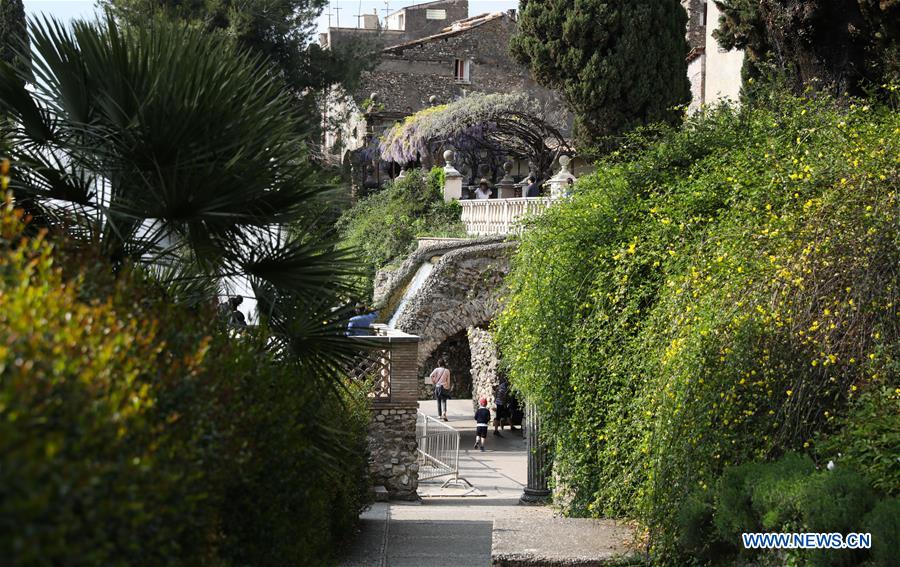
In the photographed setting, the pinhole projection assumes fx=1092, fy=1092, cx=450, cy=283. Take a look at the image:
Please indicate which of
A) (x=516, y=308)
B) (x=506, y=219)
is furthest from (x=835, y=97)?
(x=506, y=219)

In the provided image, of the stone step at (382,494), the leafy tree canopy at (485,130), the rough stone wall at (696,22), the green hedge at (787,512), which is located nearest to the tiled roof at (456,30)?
the leafy tree canopy at (485,130)

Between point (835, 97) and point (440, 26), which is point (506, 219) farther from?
point (440, 26)

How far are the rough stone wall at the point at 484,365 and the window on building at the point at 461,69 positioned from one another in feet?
53.9

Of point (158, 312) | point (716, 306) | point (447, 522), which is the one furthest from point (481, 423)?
point (158, 312)

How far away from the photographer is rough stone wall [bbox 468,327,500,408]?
25953 millimetres

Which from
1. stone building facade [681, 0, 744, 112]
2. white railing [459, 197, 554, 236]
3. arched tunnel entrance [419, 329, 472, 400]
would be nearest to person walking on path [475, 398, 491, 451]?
white railing [459, 197, 554, 236]

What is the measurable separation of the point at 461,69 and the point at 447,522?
30112 mm

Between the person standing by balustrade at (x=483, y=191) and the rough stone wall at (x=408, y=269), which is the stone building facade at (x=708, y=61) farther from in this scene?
the rough stone wall at (x=408, y=269)

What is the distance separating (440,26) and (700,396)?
42.5 meters

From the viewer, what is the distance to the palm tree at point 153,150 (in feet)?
21.0

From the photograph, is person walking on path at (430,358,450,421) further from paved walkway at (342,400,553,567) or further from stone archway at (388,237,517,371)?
stone archway at (388,237,517,371)

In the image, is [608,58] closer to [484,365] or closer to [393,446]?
[484,365]

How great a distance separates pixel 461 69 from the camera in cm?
4162

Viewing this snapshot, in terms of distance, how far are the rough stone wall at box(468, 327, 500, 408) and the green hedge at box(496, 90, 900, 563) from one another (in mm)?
14884
